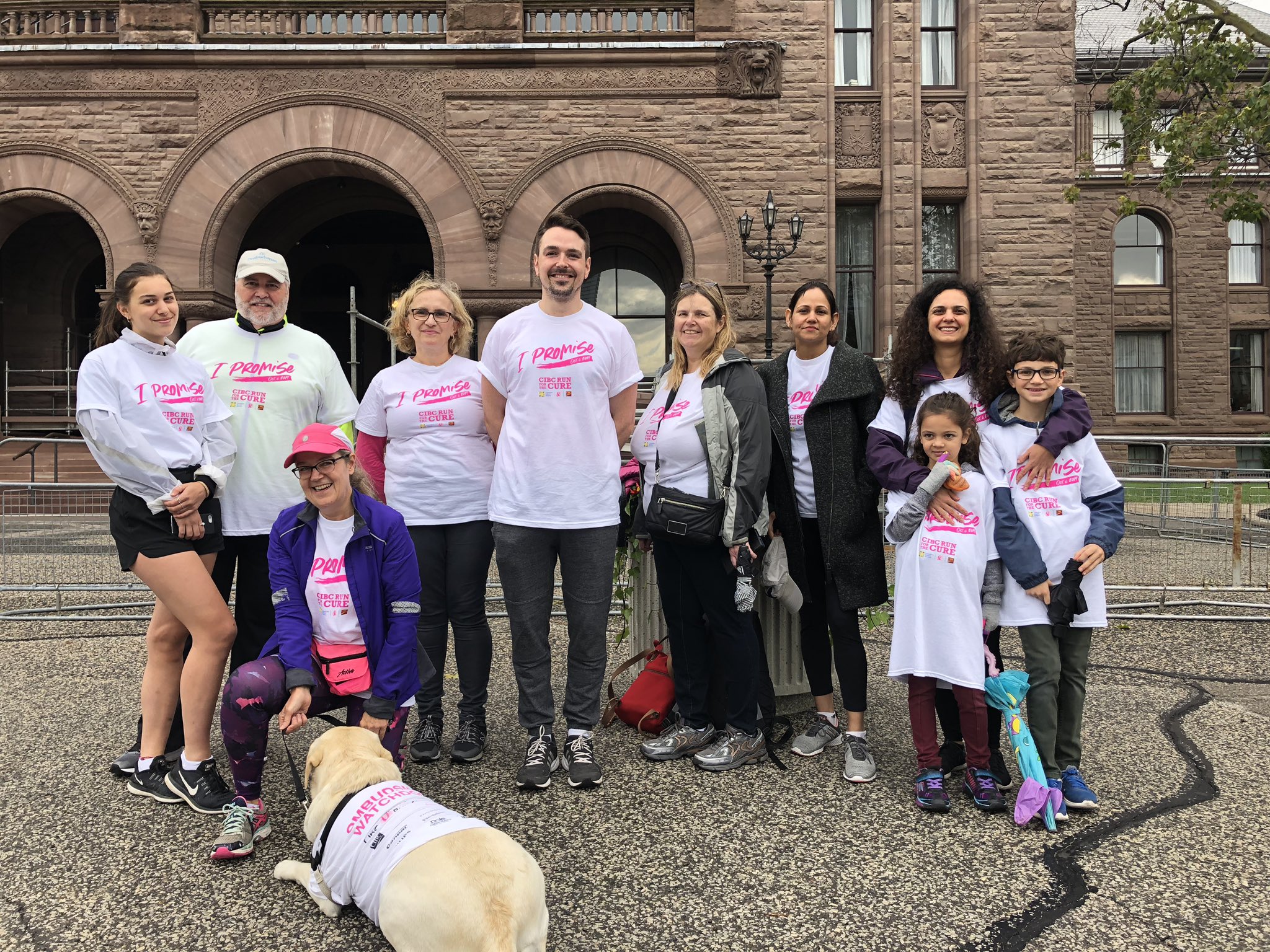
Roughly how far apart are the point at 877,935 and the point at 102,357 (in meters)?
3.49

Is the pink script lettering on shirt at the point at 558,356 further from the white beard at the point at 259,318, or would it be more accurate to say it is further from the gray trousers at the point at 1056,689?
the gray trousers at the point at 1056,689

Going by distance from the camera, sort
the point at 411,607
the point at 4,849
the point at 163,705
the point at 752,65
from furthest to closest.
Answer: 1. the point at 752,65
2. the point at 163,705
3. the point at 411,607
4. the point at 4,849

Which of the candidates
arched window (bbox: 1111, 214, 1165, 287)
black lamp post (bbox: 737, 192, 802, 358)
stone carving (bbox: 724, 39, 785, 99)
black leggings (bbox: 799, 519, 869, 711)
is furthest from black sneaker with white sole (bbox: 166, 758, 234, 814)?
arched window (bbox: 1111, 214, 1165, 287)

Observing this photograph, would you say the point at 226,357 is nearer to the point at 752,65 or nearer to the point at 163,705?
the point at 163,705

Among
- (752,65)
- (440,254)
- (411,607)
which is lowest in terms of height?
(411,607)

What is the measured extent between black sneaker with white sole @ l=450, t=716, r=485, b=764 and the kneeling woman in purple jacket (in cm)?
61

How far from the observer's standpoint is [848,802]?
3.40 meters

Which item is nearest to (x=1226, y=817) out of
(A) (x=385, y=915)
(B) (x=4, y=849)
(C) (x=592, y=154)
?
(A) (x=385, y=915)

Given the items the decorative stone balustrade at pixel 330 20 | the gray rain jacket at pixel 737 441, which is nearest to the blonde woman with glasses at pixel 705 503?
the gray rain jacket at pixel 737 441

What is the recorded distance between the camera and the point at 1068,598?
3.24 metres

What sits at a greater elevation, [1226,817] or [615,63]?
[615,63]

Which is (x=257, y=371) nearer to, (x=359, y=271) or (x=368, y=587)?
(x=368, y=587)

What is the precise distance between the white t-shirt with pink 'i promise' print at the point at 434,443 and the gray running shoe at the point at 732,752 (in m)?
1.52

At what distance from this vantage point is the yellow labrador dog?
207 centimetres
